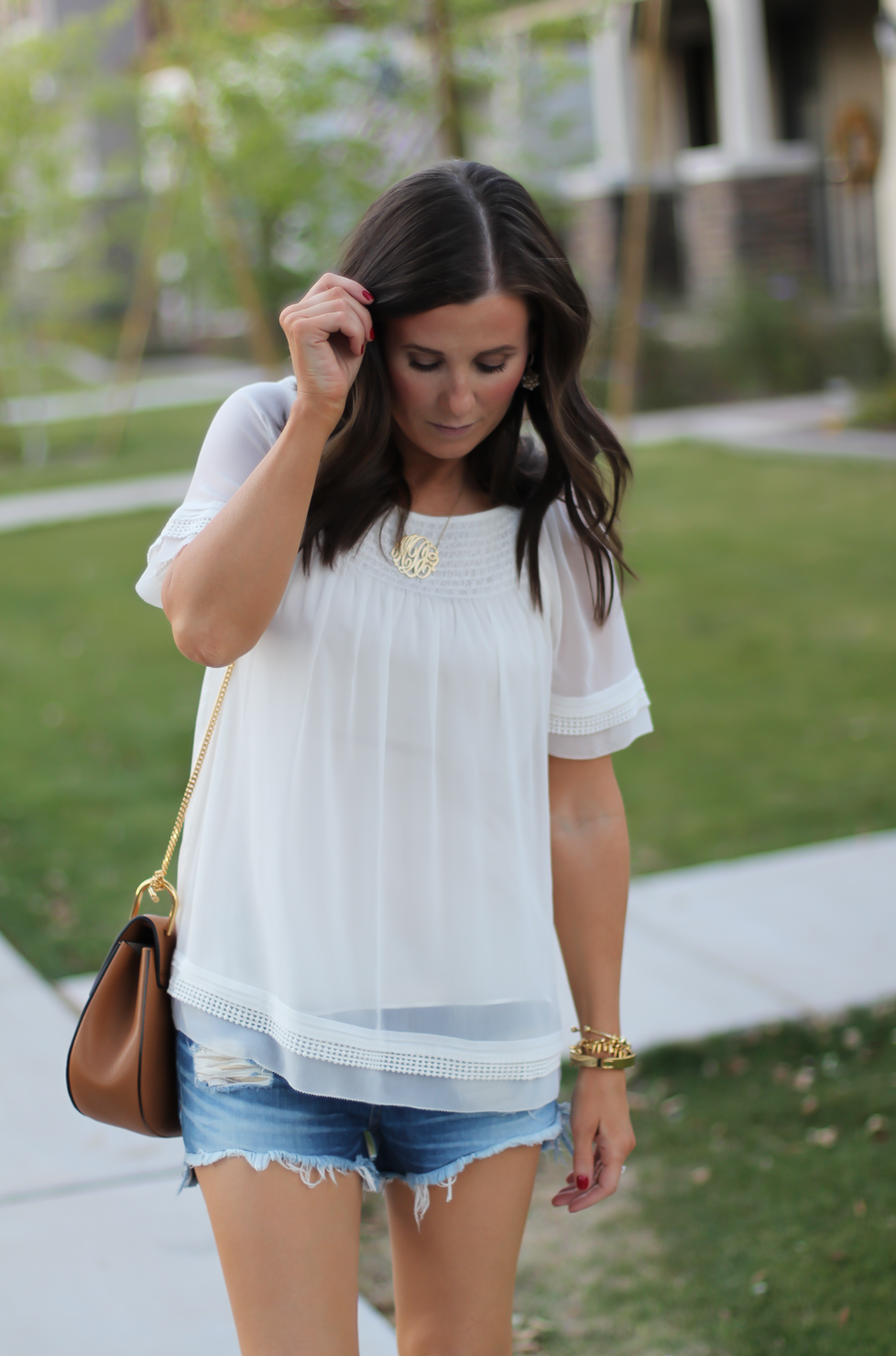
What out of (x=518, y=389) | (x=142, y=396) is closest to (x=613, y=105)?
(x=142, y=396)

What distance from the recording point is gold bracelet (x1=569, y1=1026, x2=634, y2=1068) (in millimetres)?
1941

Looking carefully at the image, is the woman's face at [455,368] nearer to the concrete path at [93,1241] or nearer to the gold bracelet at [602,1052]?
the gold bracelet at [602,1052]

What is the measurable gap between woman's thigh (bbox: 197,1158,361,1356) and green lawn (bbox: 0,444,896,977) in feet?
9.34

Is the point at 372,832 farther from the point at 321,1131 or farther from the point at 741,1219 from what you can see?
the point at 741,1219

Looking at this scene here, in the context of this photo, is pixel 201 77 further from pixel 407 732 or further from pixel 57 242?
pixel 407 732

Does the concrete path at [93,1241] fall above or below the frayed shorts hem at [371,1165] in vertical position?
below

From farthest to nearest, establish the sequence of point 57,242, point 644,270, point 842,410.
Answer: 1. point 644,270
2. point 57,242
3. point 842,410

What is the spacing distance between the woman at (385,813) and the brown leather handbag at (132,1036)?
0.09ft

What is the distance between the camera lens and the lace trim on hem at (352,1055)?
1704 mm

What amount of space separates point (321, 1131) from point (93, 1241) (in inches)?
61.2

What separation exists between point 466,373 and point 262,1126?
2.92ft

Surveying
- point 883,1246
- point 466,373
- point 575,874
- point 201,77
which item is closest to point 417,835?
point 575,874

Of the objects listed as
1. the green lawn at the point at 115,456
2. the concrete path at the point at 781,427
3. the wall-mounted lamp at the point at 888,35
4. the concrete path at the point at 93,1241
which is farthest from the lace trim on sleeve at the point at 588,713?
the wall-mounted lamp at the point at 888,35

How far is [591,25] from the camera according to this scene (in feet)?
31.7
